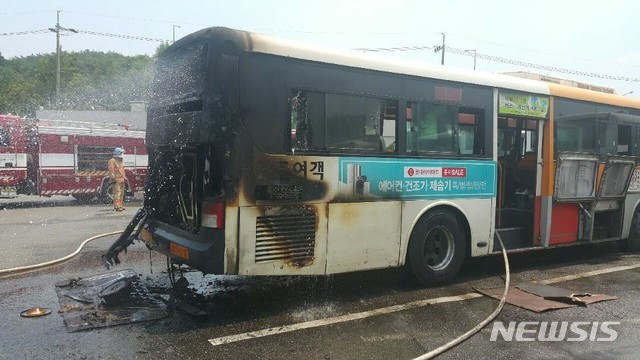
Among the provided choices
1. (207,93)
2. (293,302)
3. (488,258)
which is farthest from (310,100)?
(488,258)

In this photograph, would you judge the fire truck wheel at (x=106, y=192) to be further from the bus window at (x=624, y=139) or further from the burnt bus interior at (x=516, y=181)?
the bus window at (x=624, y=139)

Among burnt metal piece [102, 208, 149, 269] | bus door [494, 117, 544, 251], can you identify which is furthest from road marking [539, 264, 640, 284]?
burnt metal piece [102, 208, 149, 269]

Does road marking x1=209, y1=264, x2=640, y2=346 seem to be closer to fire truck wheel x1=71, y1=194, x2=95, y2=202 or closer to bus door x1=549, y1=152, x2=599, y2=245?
bus door x1=549, y1=152, x2=599, y2=245

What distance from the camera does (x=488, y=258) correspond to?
28.3 feet

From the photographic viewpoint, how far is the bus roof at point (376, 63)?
5133 millimetres

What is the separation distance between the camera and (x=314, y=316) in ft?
17.8

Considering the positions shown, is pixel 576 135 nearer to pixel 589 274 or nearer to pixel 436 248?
pixel 589 274

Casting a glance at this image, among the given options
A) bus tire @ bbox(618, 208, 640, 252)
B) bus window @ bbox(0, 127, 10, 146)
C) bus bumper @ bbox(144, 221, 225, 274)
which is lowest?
bus tire @ bbox(618, 208, 640, 252)

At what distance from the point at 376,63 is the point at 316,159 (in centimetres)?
147

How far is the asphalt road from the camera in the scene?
449 centimetres

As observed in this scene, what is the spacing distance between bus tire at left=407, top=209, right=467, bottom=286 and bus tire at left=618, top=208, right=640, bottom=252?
442cm

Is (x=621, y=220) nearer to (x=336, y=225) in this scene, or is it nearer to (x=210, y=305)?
(x=336, y=225)

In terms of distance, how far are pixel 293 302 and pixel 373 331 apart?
1.25 m

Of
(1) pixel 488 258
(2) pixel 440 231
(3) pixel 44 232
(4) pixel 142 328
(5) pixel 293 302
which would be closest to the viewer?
(4) pixel 142 328
